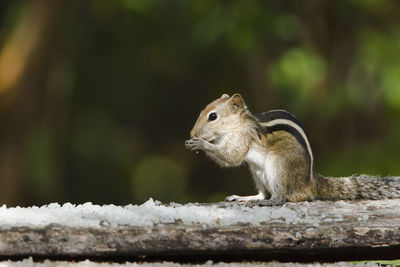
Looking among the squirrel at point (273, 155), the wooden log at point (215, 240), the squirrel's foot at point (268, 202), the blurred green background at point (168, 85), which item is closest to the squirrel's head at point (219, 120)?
the squirrel at point (273, 155)

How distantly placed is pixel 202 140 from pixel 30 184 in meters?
4.13

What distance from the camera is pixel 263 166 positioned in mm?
2766

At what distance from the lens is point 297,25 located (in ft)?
20.3

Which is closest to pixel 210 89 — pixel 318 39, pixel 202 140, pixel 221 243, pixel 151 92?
pixel 151 92

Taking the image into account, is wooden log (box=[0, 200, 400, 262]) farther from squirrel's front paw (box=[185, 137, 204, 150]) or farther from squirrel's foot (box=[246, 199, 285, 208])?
squirrel's front paw (box=[185, 137, 204, 150])

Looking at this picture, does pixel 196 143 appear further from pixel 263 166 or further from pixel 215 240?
pixel 215 240

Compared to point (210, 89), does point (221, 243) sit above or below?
below

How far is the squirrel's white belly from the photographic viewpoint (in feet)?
8.83

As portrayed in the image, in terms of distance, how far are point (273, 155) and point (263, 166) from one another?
67 millimetres

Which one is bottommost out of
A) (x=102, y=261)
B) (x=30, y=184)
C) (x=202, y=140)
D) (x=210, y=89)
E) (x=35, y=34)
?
(x=102, y=261)

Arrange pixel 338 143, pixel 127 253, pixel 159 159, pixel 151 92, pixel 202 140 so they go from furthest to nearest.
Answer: pixel 159 159
pixel 151 92
pixel 338 143
pixel 202 140
pixel 127 253

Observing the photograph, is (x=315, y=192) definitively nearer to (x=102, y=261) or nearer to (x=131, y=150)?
(x=102, y=261)

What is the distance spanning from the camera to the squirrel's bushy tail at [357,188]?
247cm

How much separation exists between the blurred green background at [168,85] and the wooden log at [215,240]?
3.36 metres
